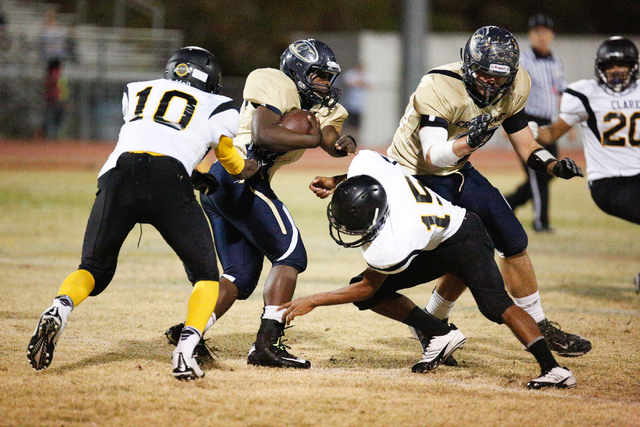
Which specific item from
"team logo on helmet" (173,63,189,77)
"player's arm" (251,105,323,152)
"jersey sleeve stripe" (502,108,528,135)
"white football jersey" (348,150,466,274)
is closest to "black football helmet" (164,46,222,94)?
"team logo on helmet" (173,63,189,77)

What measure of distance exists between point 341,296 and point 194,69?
1.46 meters

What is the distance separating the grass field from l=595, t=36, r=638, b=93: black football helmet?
1749 millimetres

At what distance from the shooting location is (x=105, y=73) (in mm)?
21250

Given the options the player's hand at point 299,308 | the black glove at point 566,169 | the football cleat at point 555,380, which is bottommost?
the football cleat at point 555,380

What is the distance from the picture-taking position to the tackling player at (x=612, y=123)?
5.82 m

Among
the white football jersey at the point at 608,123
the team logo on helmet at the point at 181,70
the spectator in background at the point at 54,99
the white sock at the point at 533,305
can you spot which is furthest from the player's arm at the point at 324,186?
the spectator in background at the point at 54,99

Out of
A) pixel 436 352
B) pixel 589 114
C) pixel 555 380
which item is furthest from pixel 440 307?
pixel 589 114

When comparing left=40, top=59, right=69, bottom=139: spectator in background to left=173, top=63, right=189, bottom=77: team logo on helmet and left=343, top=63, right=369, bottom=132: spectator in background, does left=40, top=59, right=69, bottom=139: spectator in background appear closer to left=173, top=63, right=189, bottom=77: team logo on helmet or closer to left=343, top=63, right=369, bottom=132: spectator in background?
left=343, top=63, right=369, bottom=132: spectator in background

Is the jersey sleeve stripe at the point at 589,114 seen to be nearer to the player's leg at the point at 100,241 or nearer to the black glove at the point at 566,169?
the black glove at the point at 566,169

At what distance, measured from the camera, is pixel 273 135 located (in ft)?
13.2

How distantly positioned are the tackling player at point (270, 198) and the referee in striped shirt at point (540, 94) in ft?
16.3

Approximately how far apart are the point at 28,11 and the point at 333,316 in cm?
2008

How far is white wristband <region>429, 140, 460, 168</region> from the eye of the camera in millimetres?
3941

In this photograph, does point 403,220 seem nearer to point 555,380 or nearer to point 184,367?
point 555,380
